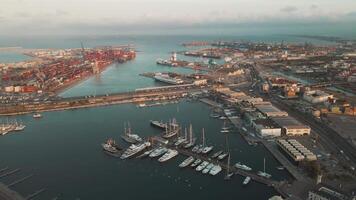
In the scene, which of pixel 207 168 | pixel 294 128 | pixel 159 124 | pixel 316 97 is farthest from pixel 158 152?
pixel 316 97

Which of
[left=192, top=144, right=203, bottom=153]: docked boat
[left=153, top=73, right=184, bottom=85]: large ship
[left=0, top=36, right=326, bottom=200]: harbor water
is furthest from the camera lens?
[left=153, top=73, right=184, bottom=85]: large ship

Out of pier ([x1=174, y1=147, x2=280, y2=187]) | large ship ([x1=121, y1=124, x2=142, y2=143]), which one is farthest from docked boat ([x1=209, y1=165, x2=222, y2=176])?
large ship ([x1=121, y1=124, x2=142, y2=143])

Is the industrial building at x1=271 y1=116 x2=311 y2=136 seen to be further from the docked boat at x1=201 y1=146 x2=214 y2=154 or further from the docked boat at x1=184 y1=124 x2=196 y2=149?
the docked boat at x1=184 y1=124 x2=196 y2=149

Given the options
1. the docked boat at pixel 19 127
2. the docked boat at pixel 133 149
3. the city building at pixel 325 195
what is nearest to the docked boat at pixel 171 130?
the docked boat at pixel 133 149

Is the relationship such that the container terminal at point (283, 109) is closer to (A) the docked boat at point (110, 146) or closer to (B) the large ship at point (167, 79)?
(B) the large ship at point (167, 79)

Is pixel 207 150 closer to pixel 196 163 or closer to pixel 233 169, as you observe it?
pixel 196 163

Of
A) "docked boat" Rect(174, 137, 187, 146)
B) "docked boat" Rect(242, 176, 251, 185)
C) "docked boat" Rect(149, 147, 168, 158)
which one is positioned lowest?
"docked boat" Rect(242, 176, 251, 185)

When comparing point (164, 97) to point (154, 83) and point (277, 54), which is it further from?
point (277, 54)

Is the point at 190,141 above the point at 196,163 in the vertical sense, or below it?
above
